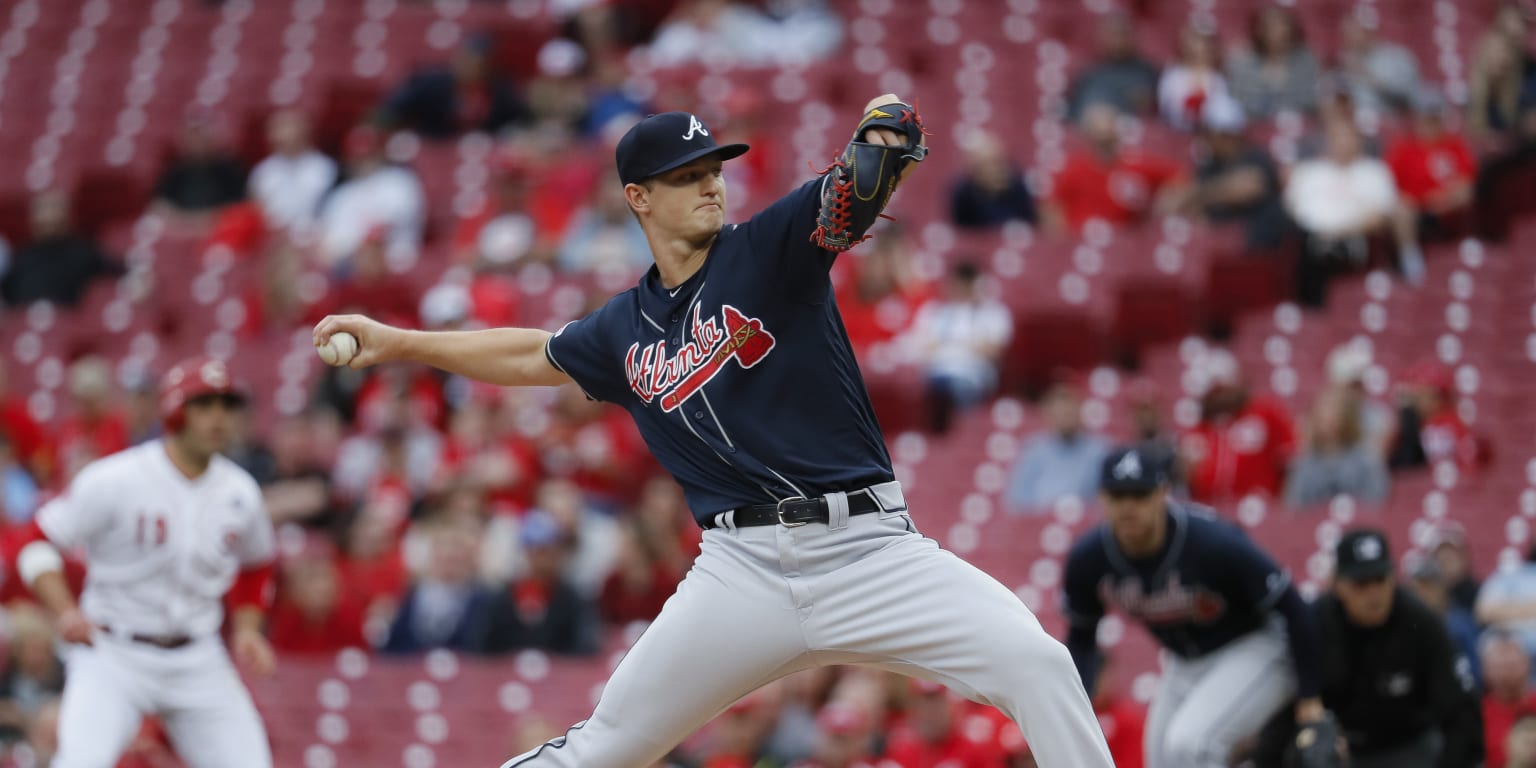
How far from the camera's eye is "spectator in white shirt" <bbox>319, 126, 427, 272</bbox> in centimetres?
1323

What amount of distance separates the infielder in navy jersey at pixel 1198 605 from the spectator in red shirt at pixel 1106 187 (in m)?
5.91

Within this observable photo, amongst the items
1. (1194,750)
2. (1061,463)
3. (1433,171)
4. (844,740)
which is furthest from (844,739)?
(1433,171)

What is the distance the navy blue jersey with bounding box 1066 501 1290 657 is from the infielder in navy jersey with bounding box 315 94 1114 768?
1.66m

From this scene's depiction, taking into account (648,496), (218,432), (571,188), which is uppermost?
(218,432)

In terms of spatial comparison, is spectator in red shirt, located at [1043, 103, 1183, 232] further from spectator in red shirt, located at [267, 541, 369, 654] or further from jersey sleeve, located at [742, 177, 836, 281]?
jersey sleeve, located at [742, 177, 836, 281]

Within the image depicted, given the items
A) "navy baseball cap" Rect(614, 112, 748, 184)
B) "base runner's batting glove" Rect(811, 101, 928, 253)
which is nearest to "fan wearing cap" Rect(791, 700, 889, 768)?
"navy baseball cap" Rect(614, 112, 748, 184)

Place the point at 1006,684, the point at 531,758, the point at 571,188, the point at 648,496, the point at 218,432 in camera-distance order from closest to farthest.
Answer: the point at 1006,684 → the point at 531,758 → the point at 218,432 → the point at 648,496 → the point at 571,188

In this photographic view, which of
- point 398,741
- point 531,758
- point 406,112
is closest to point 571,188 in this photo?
point 406,112

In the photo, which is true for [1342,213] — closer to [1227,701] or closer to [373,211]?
[1227,701]

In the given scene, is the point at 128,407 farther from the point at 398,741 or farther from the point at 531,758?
the point at 531,758

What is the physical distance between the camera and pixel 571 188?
1294cm

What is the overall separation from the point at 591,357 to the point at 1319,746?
2.64 metres

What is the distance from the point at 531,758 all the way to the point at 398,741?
15.0 feet

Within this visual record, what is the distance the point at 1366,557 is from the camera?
6312 mm
